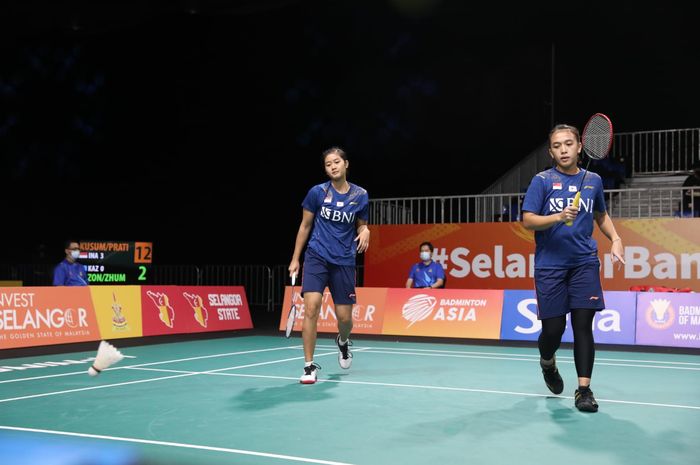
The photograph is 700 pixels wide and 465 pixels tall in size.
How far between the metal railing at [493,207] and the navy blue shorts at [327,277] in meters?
11.0

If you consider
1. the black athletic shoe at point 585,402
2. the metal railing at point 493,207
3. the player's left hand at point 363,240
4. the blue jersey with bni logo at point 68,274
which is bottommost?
the black athletic shoe at point 585,402

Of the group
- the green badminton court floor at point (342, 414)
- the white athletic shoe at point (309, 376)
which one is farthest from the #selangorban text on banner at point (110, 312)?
the white athletic shoe at point (309, 376)

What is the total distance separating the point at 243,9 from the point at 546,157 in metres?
10.0

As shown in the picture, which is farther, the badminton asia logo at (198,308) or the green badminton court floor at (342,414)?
the badminton asia logo at (198,308)

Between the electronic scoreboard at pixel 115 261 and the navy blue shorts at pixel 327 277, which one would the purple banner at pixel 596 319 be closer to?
the navy blue shorts at pixel 327 277

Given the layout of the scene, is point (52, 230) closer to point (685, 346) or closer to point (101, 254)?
point (101, 254)

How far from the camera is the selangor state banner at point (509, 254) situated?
54.4 ft

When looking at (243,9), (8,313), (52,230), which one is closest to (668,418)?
(8,313)

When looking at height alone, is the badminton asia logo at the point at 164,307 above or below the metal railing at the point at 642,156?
below

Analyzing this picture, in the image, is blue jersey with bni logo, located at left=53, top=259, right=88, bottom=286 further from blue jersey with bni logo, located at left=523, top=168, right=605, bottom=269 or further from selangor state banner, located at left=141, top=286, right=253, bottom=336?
blue jersey with bni logo, located at left=523, top=168, right=605, bottom=269

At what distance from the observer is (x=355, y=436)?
5047mm

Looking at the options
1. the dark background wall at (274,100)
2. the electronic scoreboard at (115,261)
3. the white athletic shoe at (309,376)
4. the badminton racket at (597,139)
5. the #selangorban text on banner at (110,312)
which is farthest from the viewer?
the dark background wall at (274,100)

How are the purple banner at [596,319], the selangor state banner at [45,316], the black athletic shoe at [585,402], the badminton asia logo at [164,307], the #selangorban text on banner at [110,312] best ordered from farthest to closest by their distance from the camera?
the badminton asia logo at [164,307] < the purple banner at [596,319] < the #selangorban text on banner at [110,312] < the selangor state banner at [45,316] < the black athletic shoe at [585,402]

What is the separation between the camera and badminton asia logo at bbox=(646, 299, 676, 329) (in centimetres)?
1218
